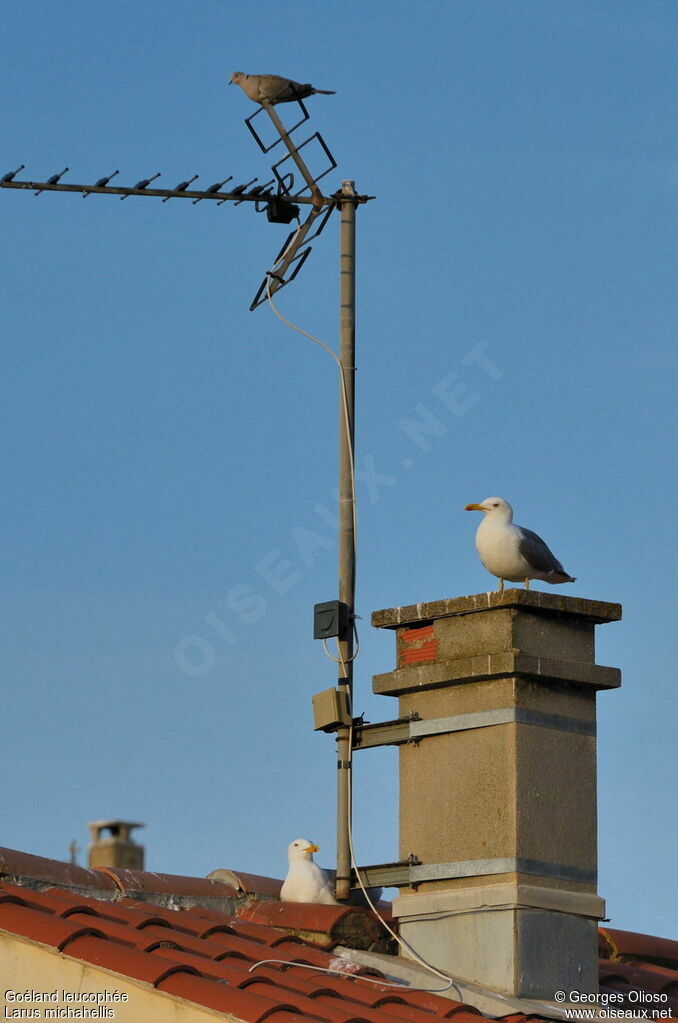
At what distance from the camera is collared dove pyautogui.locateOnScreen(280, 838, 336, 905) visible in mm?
10172

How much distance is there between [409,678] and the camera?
32.4 feet

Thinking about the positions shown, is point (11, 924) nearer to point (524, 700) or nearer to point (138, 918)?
point (138, 918)

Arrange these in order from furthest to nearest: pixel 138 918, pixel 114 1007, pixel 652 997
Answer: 1. pixel 652 997
2. pixel 138 918
3. pixel 114 1007

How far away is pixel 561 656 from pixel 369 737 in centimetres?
118

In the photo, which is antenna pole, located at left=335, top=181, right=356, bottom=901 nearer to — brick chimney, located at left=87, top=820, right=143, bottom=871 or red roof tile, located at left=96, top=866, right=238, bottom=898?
red roof tile, located at left=96, top=866, right=238, bottom=898

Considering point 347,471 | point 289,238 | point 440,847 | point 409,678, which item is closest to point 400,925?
point 440,847

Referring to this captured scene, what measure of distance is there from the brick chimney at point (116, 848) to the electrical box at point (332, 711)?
1561 cm

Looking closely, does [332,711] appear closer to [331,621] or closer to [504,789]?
[331,621]

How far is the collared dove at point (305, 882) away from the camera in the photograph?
10.2m

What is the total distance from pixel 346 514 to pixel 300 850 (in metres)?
1.93

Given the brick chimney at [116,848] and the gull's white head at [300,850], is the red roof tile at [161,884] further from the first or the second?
the brick chimney at [116,848]

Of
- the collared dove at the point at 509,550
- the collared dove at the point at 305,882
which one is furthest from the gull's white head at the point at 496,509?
the collared dove at the point at 305,882

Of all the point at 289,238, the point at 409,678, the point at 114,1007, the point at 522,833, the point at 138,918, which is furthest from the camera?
the point at 289,238

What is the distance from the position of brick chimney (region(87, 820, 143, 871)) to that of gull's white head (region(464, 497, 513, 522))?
16.4 m
